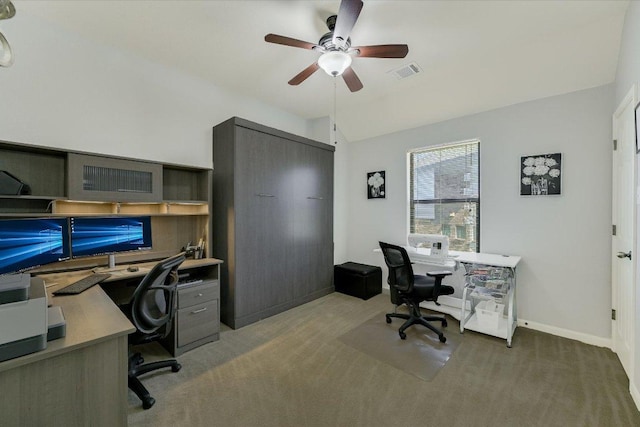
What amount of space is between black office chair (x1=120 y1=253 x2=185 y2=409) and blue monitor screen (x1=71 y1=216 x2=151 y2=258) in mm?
697

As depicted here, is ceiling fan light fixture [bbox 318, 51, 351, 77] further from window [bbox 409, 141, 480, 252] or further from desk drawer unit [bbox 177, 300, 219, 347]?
desk drawer unit [bbox 177, 300, 219, 347]

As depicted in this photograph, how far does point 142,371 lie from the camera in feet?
6.48

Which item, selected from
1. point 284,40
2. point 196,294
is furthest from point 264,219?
point 284,40

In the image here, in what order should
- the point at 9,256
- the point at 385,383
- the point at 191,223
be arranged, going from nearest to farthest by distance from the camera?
the point at 9,256
the point at 385,383
the point at 191,223

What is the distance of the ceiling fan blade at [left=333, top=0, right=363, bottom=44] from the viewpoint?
65.2 inches

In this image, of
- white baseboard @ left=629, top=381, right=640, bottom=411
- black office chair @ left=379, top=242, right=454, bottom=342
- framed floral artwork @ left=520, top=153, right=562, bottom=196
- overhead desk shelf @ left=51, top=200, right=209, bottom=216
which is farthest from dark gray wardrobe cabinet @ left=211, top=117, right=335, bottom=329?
white baseboard @ left=629, top=381, right=640, bottom=411

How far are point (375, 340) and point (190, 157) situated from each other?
292 cm

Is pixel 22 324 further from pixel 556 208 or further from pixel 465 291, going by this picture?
pixel 556 208

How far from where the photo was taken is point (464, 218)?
3502 millimetres

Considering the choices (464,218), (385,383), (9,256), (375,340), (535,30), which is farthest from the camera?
(464,218)

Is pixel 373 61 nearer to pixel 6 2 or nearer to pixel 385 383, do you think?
pixel 6 2

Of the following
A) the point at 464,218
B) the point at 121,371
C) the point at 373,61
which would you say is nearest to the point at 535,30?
the point at 373,61

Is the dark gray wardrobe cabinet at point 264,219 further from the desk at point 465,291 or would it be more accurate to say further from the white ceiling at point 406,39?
the desk at point 465,291

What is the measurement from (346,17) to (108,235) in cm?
268
